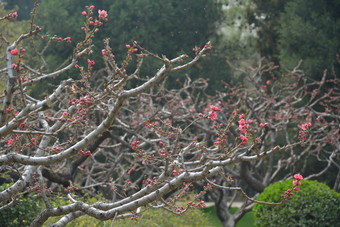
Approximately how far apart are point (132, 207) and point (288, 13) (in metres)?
12.7

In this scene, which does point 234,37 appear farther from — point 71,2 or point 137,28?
point 71,2

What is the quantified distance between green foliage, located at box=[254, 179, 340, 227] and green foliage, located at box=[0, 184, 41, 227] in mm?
4106

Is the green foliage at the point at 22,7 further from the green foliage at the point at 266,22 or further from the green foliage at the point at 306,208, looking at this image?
the green foliage at the point at 306,208

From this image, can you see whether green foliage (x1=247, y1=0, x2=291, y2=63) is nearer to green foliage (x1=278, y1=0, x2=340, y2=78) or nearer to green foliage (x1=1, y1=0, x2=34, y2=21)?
Answer: green foliage (x1=278, y1=0, x2=340, y2=78)

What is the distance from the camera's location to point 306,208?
7715mm

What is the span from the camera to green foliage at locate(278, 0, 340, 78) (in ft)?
44.9

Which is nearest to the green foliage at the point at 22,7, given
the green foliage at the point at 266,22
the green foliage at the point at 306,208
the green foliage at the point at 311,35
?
the green foliage at the point at 266,22

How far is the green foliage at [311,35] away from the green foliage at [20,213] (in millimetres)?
9963

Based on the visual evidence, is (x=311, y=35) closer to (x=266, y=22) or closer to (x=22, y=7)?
(x=266, y=22)

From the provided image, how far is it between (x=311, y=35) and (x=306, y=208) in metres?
7.87

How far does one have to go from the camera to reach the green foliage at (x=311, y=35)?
539 inches

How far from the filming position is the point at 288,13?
48.2ft

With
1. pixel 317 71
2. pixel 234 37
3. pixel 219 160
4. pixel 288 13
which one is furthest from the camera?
pixel 234 37

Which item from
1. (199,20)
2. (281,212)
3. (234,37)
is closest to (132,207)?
(281,212)
